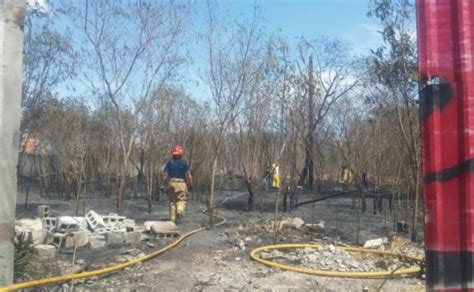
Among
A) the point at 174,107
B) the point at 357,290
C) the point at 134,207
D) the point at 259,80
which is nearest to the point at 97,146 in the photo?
the point at 174,107

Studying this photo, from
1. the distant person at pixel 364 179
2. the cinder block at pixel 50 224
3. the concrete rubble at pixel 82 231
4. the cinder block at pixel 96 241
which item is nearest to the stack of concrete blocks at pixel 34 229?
the concrete rubble at pixel 82 231

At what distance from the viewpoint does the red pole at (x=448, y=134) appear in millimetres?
1892

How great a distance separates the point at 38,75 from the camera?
11.5m

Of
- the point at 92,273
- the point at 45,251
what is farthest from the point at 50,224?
the point at 92,273

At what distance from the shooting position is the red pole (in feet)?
6.21

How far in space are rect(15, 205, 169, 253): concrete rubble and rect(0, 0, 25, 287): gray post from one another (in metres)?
2.57

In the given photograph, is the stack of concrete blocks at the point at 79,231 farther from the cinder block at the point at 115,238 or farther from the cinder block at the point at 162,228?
the cinder block at the point at 162,228

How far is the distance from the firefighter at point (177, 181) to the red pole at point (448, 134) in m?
7.77

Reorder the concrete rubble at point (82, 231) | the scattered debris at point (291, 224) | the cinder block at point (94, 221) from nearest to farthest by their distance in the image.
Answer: the concrete rubble at point (82, 231) < the cinder block at point (94, 221) < the scattered debris at point (291, 224)

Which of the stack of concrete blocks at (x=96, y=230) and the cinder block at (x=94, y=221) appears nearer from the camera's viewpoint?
the stack of concrete blocks at (x=96, y=230)

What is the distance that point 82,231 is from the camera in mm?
7301

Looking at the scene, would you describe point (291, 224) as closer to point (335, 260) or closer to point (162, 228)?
point (162, 228)

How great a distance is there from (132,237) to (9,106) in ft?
13.9

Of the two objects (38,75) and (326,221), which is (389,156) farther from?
(38,75)
